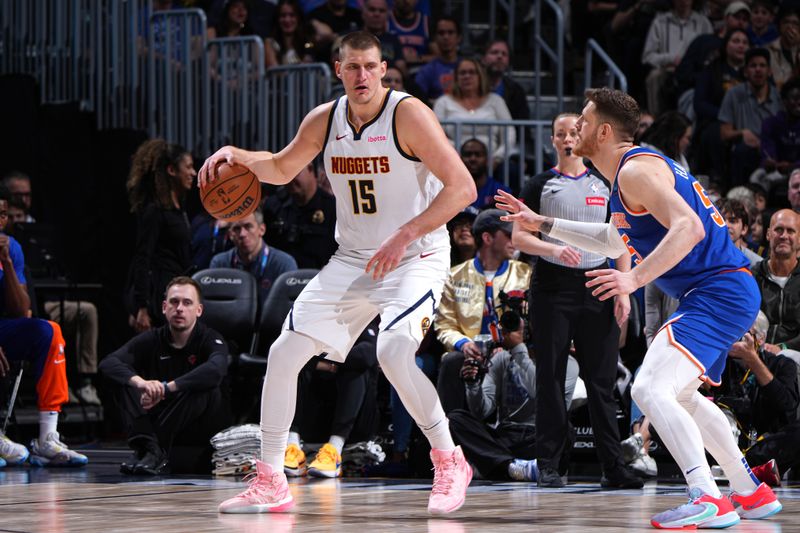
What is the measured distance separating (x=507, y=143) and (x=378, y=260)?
4.96 metres

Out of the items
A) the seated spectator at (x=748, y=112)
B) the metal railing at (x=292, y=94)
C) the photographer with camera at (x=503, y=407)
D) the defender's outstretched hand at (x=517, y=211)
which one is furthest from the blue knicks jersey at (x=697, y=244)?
the seated spectator at (x=748, y=112)

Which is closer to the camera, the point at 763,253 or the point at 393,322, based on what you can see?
the point at 393,322

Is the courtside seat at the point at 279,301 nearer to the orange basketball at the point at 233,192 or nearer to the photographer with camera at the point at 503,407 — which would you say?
the photographer with camera at the point at 503,407

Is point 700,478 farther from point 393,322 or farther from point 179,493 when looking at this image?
point 179,493

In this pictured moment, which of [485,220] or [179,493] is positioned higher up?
[485,220]

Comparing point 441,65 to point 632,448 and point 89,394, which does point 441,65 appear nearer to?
point 89,394

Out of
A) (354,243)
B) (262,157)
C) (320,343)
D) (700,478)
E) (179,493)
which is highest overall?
(262,157)

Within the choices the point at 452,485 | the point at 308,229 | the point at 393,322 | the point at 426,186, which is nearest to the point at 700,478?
the point at 452,485

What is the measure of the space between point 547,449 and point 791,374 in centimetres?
160

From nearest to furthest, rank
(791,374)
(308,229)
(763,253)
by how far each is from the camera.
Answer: (791,374) → (763,253) → (308,229)

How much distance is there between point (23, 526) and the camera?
464 centimetres

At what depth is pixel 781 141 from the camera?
33.6 ft

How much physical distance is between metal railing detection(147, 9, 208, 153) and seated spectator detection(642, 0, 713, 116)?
170 inches

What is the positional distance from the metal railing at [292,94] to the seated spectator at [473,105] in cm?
102
